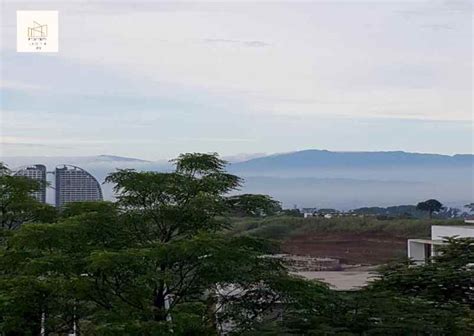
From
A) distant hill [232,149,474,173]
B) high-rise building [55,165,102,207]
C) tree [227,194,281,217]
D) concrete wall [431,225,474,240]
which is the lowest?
concrete wall [431,225,474,240]

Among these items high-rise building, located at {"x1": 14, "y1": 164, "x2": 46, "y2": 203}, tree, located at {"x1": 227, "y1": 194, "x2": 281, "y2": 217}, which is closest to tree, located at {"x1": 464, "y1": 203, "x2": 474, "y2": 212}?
high-rise building, located at {"x1": 14, "y1": 164, "x2": 46, "y2": 203}

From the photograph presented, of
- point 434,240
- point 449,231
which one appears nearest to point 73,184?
point 449,231

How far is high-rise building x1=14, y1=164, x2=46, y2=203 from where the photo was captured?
5.64 m

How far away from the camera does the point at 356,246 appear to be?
12.1m

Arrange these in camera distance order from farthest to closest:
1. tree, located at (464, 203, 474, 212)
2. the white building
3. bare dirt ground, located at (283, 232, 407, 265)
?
tree, located at (464, 203, 474, 212) < bare dirt ground, located at (283, 232, 407, 265) < the white building

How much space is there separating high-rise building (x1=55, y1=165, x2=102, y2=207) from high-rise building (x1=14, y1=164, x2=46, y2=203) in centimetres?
14

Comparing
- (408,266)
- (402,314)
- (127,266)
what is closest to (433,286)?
(408,266)

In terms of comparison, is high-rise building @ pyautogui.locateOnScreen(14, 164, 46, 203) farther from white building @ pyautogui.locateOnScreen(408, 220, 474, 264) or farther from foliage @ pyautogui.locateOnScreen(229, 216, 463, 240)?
white building @ pyautogui.locateOnScreen(408, 220, 474, 264)

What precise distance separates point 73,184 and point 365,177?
32.1 feet

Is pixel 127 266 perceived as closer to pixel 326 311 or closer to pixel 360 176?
pixel 326 311

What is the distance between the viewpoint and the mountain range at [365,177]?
1159 cm

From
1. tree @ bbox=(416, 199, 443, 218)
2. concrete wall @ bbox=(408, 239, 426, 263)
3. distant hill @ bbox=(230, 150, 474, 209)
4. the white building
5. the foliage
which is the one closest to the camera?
the white building

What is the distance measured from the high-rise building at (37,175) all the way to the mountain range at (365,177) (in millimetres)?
4104

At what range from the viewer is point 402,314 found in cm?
452
